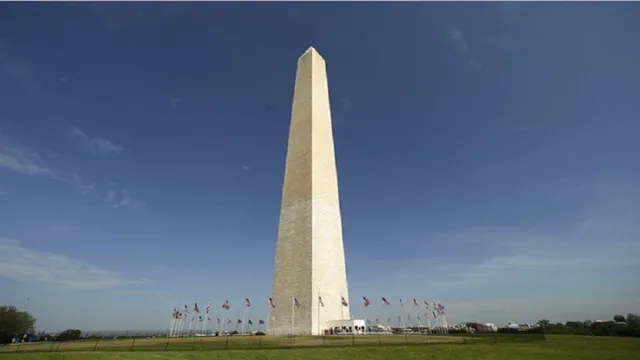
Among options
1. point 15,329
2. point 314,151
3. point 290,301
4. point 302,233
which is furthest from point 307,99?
point 15,329

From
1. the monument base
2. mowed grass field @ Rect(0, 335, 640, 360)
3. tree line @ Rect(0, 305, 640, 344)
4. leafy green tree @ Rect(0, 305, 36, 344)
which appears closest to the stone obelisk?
the monument base

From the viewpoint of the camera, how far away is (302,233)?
4044 centimetres

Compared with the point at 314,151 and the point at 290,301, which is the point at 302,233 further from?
the point at 314,151

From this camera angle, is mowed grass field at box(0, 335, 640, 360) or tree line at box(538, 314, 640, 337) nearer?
mowed grass field at box(0, 335, 640, 360)

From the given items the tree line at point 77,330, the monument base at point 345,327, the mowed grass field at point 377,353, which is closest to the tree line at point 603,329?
the tree line at point 77,330

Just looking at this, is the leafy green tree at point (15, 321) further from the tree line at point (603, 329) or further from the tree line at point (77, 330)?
the tree line at point (603, 329)

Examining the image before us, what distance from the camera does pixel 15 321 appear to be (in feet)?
183

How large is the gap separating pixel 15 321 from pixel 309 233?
4967cm

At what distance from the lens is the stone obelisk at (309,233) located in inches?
1483

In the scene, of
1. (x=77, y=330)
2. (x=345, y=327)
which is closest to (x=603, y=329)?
(x=345, y=327)

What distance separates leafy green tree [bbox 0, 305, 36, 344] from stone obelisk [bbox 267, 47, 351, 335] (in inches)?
1599

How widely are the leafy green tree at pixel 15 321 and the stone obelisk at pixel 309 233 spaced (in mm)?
40610

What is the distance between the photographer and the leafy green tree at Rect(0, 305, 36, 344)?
53.5 metres

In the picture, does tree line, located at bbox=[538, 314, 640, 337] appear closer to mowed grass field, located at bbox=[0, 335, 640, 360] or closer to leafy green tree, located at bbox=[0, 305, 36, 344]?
mowed grass field, located at bbox=[0, 335, 640, 360]
